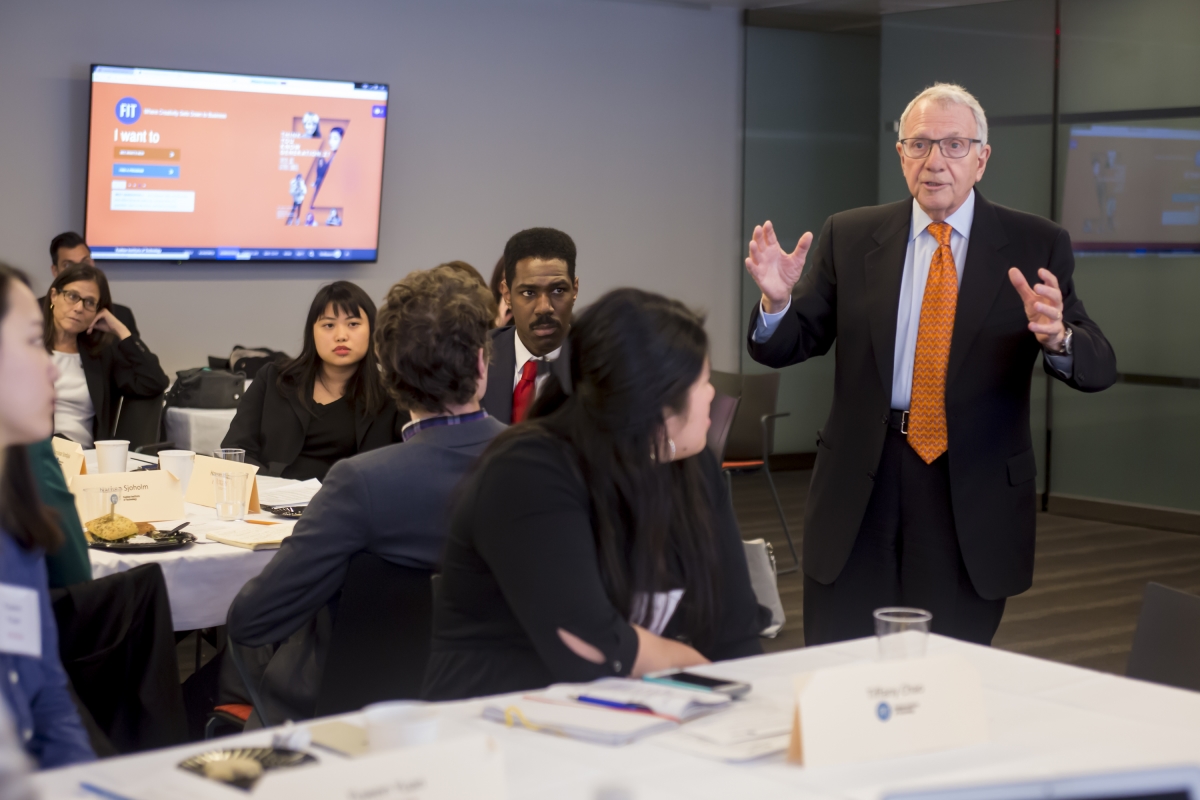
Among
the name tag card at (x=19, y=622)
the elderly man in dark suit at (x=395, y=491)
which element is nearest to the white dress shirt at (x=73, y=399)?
the elderly man in dark suit at (x=395, y=491)

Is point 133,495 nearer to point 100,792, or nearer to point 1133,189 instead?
point 100,792

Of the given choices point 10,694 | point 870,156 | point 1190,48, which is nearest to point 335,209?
point 870,156

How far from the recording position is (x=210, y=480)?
3.37 metres

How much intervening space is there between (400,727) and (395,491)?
1148 millimetres

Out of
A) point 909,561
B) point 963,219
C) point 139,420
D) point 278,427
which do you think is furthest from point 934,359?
point 139,420

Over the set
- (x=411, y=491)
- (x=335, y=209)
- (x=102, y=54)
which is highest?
(x=102, y=54)

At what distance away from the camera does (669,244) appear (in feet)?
29.3

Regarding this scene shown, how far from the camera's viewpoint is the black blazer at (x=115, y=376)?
5484 millimetres

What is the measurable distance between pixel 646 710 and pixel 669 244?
298 inches

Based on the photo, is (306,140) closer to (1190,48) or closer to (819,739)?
(1190,48)

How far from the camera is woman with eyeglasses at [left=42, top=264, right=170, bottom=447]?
5367 mm

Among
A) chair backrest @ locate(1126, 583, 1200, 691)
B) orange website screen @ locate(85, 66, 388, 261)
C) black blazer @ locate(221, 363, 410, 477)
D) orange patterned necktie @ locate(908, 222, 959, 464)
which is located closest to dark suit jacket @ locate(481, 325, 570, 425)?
black blazer @ locate(221, 363, 410, 477)

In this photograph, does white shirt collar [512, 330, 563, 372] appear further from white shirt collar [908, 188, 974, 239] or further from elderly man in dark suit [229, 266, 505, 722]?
white shirt collar [908, 188, 974, 239]

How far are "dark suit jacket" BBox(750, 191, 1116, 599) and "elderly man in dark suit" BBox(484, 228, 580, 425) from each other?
88cm
